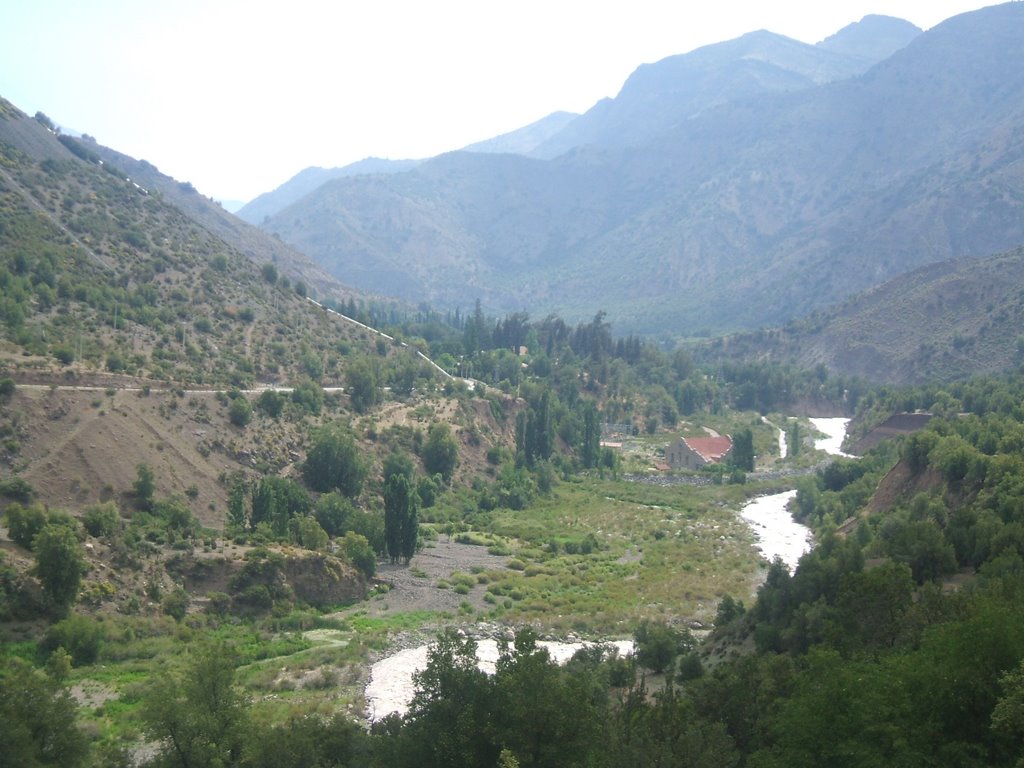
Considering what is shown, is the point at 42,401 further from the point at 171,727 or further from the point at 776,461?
the point at 776,461

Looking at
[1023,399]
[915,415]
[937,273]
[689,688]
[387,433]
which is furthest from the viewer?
[937,273]

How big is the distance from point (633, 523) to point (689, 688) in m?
42.8

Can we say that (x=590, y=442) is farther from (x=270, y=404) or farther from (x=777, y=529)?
(x=270, y=404)

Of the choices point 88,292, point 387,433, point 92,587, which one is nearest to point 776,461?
point 387,433

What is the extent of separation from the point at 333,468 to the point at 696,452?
146 feet

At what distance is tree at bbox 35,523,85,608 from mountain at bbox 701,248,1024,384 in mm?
112547

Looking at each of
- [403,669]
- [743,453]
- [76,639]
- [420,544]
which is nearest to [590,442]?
[743,453]

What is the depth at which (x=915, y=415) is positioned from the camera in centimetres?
9262

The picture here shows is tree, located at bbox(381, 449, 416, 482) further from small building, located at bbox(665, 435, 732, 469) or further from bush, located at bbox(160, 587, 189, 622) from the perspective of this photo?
small building, located at bbox(665, 435, 732, 469)

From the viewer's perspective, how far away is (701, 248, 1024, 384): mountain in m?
132

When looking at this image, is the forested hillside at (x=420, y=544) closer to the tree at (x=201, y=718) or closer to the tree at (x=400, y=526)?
the tree at (x=201, y=718)

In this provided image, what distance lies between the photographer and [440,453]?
257 feet

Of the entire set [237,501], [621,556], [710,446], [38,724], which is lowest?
[710,446]

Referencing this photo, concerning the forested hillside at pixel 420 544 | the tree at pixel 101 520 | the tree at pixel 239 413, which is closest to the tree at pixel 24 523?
the forested hillside at pixel 420 544
